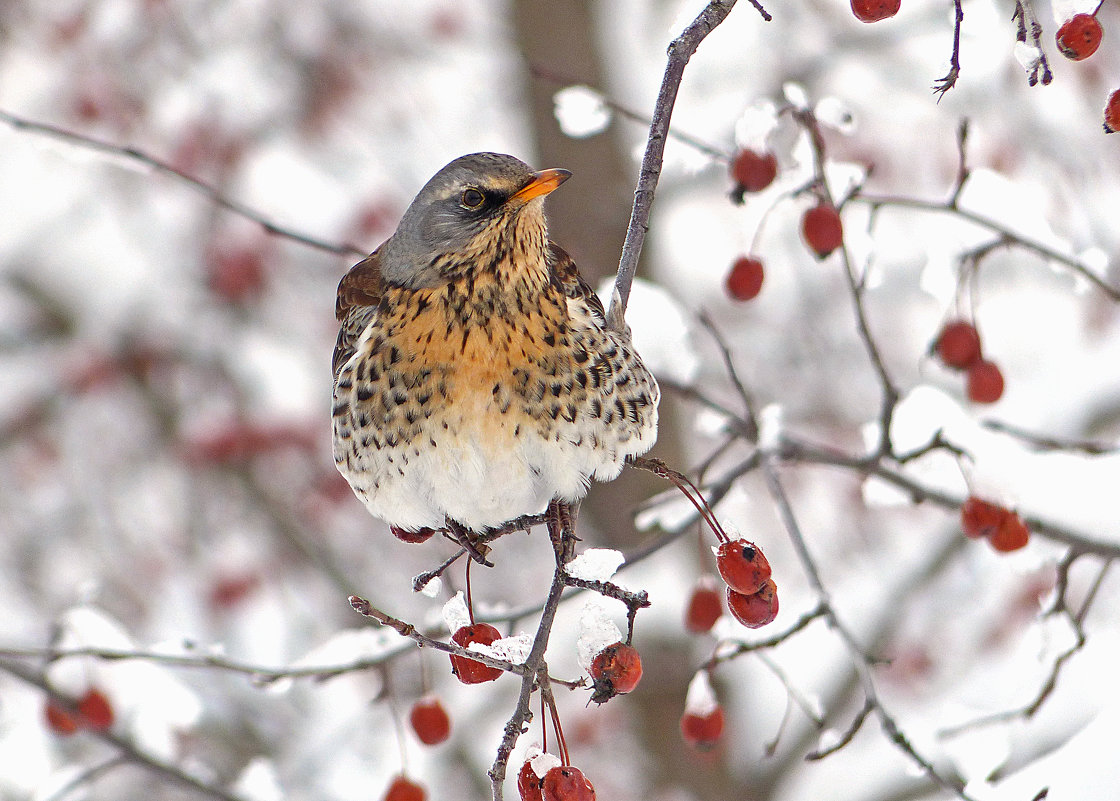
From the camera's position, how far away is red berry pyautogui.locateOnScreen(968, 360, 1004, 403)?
2.72 m

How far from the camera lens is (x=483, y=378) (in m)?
2.09

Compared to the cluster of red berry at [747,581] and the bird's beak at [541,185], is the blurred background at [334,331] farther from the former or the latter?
the cluster of red berry at [747,581]

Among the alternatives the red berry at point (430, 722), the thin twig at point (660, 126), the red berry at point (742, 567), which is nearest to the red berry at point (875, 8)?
the thin twig at point (660, 126)

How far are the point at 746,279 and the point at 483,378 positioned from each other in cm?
83

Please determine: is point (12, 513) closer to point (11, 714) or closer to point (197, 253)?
point (197, 253)

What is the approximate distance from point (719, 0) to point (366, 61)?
→ 550cm

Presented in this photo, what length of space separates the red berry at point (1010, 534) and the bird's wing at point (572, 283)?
3.37 ft


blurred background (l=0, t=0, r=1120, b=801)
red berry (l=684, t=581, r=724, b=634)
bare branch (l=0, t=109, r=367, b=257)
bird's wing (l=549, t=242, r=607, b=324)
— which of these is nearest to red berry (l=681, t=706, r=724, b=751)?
red berry (l=684, t=581, r=724, b=634)

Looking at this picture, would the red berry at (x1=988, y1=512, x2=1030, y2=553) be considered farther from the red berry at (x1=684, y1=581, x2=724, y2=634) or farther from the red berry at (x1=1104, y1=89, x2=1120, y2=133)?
the red berry at (x1=1104, y1=89, x2=1120, y2=133)

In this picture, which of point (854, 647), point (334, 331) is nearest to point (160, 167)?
point (854, 647)

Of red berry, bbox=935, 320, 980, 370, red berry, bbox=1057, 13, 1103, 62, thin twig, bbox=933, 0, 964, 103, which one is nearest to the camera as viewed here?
thin twig, bbox=933, 0, 964, 103

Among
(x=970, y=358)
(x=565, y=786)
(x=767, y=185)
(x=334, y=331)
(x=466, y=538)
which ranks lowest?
(x=565, y=786)

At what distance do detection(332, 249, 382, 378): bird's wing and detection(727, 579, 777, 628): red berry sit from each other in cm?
97

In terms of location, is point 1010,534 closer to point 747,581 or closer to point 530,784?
point 747,581
